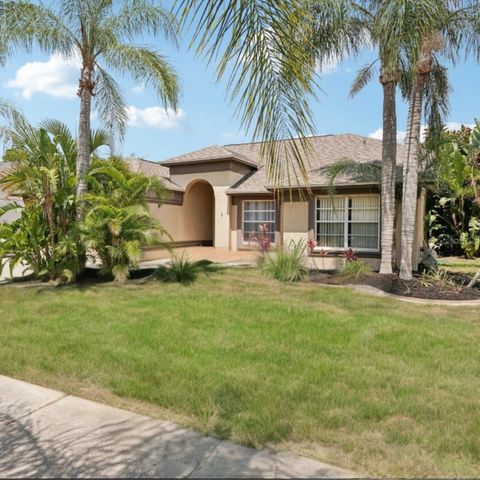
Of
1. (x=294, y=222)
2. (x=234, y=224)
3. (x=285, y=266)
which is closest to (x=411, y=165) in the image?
(x=285, y=266)

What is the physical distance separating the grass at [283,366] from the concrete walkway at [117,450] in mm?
211

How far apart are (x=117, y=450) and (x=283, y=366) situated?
2.51 meters

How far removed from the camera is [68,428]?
3.75 metres

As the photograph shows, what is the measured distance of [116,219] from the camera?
10711 millimetres

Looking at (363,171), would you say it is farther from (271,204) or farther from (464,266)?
(464,266)

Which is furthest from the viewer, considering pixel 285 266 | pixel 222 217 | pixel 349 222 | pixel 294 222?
pixel 222 217

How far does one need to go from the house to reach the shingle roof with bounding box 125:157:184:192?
0.09 meters

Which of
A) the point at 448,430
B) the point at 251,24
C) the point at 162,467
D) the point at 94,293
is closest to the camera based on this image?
the point at 251,24

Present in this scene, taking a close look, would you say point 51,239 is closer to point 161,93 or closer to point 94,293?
point 94,293

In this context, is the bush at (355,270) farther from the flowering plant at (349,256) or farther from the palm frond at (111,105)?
the palm frond at (111,105)

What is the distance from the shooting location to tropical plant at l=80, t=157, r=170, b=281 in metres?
10.8

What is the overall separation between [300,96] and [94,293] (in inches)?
337

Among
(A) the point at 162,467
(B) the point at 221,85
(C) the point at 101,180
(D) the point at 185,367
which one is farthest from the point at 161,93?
(A) the point at 162,467

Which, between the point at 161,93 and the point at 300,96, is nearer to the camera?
the point at 300,96
